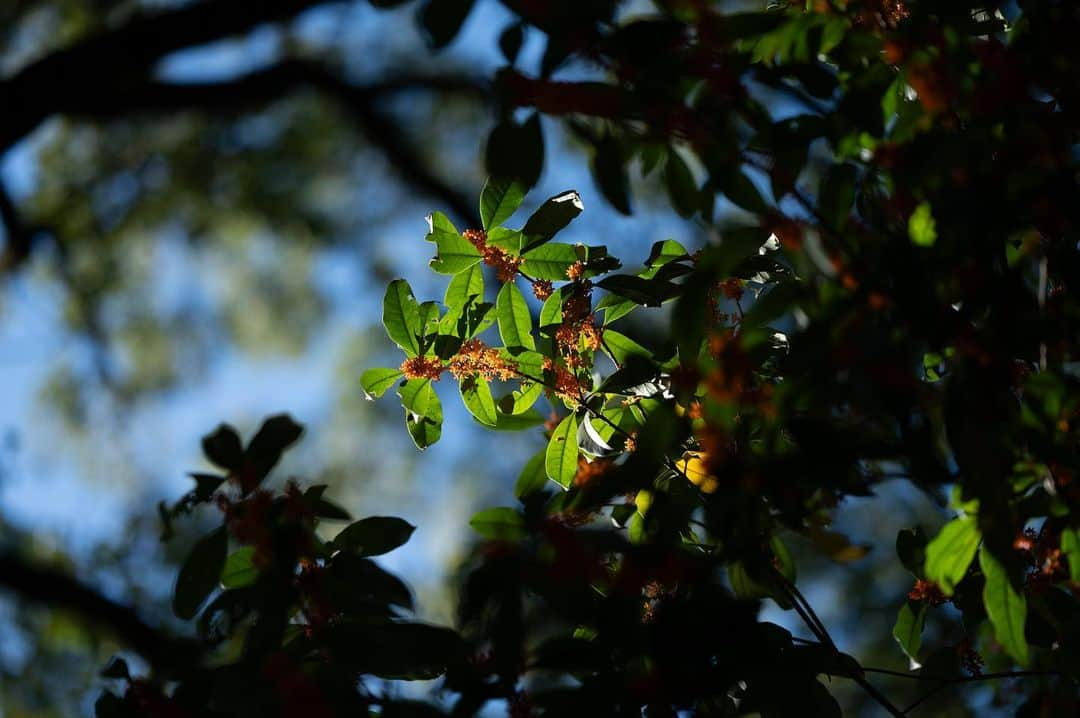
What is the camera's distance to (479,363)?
1410mm

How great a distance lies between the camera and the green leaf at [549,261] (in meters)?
1.41

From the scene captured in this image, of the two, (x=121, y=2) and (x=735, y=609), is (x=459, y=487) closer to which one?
(x=121, y=2)

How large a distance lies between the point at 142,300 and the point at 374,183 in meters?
2.49

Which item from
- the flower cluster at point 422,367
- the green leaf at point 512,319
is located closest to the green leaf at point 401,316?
the flower cluster at point 422,367

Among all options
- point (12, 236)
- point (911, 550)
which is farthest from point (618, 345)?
point (12, 236)

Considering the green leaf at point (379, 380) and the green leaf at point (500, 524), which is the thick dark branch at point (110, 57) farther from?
the green leaf at point (500, 524)

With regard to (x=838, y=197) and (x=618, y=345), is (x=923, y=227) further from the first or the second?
(x=618, y=345)

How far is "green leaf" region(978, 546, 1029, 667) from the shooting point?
0.97 metres

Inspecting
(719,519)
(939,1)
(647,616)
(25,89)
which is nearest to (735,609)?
(719,519)

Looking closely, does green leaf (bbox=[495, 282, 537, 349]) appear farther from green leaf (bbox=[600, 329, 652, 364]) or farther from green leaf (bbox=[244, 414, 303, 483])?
green leaf (bbox=[244, 414, 303, 483])

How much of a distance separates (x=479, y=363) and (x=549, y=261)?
0.19 meters

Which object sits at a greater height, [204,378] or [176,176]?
[176,176]

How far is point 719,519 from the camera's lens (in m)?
0.92

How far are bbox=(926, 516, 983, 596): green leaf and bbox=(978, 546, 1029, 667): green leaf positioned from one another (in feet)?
0.07
